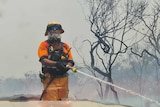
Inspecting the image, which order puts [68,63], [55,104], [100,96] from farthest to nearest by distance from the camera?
[100,96]
[68,63]
[55,104]

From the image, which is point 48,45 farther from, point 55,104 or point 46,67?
point 55,104

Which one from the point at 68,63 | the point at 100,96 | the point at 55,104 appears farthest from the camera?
the point at 100,96

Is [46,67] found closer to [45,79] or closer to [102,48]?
[45,79]

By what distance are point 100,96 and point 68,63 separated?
3.72m

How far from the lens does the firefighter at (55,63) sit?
2.59m

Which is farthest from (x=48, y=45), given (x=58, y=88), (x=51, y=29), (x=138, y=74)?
(x=138, y=74)

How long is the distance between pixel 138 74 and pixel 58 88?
4.12 metres

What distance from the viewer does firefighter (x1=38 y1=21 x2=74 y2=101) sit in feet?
8.49

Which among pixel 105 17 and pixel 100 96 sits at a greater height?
pixel 105 17

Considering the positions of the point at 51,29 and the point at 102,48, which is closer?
the point at 51,29

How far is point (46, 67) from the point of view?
8.66 ft

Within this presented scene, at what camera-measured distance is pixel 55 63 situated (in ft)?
8.39

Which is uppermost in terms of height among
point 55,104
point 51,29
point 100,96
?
point 51,29

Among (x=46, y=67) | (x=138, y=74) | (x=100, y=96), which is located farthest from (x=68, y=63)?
(x=138, y=74)
